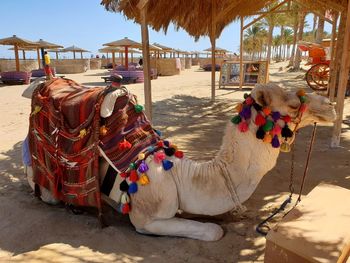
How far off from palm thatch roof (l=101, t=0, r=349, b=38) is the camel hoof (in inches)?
162

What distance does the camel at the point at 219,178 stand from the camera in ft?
7.93

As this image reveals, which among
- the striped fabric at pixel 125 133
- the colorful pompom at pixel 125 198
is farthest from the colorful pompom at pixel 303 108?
the colorful pompom at pixel 125 198

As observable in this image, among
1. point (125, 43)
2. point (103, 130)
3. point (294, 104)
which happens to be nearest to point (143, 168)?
point (103, 130)

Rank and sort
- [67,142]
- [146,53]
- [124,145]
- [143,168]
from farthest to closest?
[146,53] < [67,142] < [124,145] < [143,168]

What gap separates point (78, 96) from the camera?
313cm

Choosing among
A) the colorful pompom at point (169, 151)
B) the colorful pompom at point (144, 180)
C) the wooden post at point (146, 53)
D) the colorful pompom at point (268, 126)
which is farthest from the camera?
the wooden post at point (146, 53)

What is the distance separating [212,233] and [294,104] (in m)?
1.14

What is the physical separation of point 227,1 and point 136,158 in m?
7.75

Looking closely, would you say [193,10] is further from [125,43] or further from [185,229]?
[125,43]

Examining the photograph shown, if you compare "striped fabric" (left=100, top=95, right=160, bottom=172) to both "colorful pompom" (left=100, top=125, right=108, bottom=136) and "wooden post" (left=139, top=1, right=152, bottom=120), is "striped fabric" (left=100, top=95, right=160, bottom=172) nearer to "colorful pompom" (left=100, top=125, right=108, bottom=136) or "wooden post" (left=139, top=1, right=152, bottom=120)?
"colorful pompom" (left=100, top=125, right=108, bottom=136)

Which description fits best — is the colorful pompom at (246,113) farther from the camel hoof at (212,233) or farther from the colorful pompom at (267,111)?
the camel hoof at (212,233)

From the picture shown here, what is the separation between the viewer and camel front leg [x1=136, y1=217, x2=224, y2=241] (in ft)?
8.38

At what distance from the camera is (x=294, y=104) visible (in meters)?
2.38

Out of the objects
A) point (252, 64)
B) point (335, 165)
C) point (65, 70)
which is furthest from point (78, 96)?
point (65, 70)
